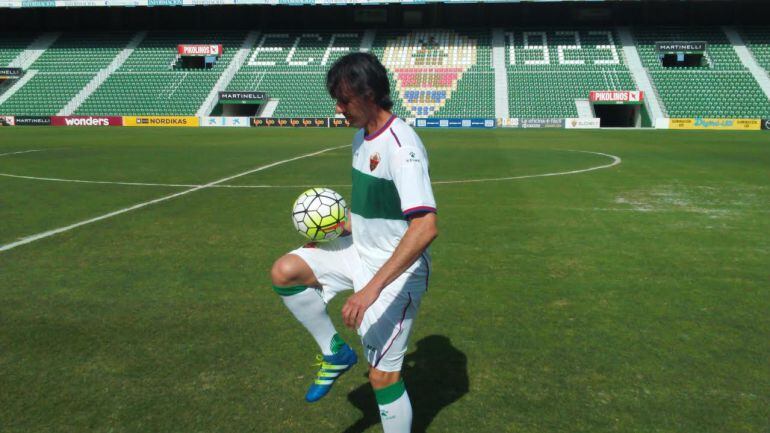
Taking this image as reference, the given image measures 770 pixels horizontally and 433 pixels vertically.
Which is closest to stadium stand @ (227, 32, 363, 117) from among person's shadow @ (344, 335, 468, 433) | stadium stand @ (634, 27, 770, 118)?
stadium stand @ (634, 27, 770, 118)

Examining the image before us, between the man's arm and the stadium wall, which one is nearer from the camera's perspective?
the man's arm

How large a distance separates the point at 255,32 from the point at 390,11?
41.3 ft

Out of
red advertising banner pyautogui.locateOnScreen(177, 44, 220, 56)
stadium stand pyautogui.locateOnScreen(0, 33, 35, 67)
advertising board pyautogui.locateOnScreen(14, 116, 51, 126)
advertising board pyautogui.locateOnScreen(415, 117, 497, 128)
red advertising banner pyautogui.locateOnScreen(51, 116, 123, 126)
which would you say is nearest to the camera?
advertising board pyautogui.locateOnScreen(415, 117, 497, 128)

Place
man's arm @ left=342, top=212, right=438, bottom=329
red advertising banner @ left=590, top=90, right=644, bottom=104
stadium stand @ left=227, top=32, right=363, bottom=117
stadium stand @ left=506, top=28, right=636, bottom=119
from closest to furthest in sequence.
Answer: man's arm @ left=342, top=212, right=438, bottom=329
red advertising banner @ left=590, top=90, right=644, bottom=104
stadium stand @ left=506, top=28, right=636, bottom=119
stadium stand @ left=227, top=32, right=363, bottom=117

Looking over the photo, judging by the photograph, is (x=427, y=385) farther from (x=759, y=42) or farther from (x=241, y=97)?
(x=759, y=42)

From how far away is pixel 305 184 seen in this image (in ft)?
40.3

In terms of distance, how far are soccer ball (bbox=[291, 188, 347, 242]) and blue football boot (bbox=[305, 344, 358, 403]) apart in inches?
26.4

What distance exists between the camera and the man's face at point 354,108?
281 cm

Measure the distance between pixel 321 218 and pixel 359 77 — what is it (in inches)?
41.9

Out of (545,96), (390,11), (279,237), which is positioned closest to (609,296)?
(279,237)

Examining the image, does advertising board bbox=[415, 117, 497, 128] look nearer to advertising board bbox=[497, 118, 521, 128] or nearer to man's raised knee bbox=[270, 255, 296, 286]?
advertising board bbox=[497, 118, 521, 128]

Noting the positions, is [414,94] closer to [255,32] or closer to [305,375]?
[255,32]

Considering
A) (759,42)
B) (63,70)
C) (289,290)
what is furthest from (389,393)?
(63,70)

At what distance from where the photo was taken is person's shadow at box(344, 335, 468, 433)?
342 cm
